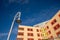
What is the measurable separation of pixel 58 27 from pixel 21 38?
1749cm

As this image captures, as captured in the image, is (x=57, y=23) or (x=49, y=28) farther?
(x=49, y=28)

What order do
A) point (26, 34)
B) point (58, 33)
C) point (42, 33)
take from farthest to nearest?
point (42, 33) → point (26, 34) → point (58, 33)

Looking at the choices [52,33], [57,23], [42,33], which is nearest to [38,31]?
[42,33]

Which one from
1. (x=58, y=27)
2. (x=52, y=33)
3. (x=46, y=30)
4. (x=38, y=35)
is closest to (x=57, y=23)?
(x=58, y=27)

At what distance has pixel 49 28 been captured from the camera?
5462 cm

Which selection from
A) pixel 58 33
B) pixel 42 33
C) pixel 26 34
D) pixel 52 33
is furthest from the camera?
pixel 42 33

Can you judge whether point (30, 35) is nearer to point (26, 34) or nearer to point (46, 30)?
point (26, 34)

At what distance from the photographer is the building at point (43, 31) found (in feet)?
161

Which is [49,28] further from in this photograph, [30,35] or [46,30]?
[30,35]

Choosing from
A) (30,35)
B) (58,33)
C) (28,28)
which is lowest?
(58,33)

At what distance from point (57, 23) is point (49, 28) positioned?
7154mm

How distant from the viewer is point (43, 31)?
59.7 meters

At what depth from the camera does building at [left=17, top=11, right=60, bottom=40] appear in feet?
161

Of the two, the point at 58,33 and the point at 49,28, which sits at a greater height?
the point at 49,28
